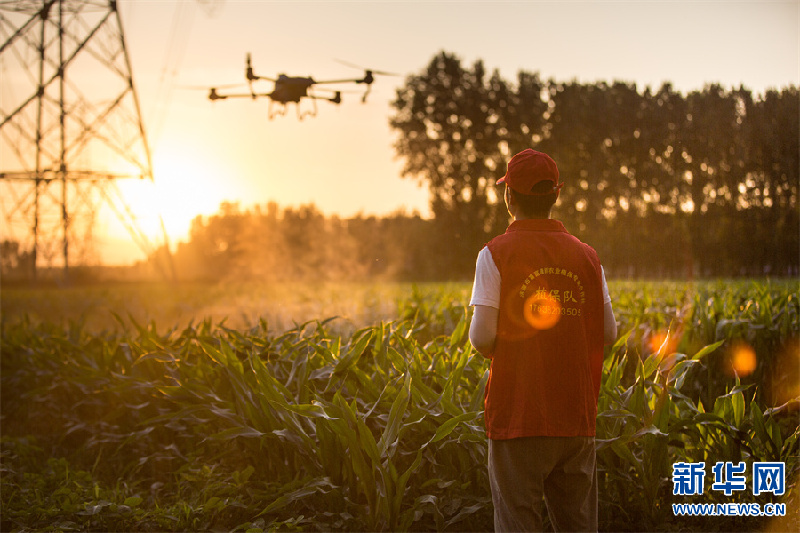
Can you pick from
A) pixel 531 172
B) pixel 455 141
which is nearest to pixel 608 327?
pixel 531 172

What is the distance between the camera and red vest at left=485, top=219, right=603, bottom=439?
6.64ft

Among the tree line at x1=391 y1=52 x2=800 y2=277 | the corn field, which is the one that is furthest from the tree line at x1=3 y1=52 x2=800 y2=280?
the corn field

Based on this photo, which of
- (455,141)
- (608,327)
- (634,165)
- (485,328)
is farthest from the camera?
(455,141)

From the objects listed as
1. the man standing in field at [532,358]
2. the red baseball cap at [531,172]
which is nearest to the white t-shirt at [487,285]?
the man standing in field at [532,358]

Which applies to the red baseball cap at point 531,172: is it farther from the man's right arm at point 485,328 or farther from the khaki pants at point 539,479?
the khaki pants at point 539,479

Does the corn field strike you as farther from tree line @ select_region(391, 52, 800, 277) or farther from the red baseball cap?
tree line @ select_region(391, 52, 800, 277)

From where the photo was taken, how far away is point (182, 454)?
4250 millimetres

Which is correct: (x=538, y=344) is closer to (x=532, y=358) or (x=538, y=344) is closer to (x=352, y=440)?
(x=532, y=358)

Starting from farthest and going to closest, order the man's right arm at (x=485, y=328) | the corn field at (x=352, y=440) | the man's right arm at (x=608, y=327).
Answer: the corn field at (x=352, y=440) → the man's right arm at (x=608, y=327) → the man's right arm at (x=485, y=328)

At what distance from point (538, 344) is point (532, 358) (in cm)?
5

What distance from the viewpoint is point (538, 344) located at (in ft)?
6.68

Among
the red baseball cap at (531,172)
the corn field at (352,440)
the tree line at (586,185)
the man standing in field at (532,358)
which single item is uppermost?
the tree line at (586,185)

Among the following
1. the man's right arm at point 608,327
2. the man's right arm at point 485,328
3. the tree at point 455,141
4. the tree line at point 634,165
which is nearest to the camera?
the man's right arm at point 485,328

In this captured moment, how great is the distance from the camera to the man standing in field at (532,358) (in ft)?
6.65
